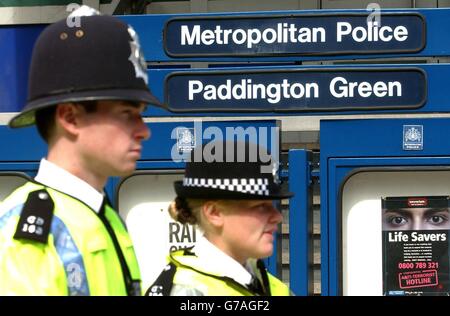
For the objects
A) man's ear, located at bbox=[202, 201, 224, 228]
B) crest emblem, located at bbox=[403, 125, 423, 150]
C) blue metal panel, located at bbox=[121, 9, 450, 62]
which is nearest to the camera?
man's ear, located at bbox=[202, 201, 224, 228]

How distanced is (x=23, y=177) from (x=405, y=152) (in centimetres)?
173

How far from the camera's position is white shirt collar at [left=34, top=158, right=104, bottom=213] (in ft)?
4.59

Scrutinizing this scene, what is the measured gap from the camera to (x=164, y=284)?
168 centimetres

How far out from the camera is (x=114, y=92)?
1.37 meters

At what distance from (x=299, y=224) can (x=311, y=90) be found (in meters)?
0.60

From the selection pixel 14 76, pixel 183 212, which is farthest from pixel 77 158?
pixel 14 76

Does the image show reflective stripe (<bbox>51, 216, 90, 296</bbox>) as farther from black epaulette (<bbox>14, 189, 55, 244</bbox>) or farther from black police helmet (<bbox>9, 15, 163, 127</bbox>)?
black police helmet (<bbox>9, 15, 163, 127</bbox>)

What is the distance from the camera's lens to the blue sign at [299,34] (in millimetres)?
4453

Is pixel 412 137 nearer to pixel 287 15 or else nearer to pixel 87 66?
pixel 287 15

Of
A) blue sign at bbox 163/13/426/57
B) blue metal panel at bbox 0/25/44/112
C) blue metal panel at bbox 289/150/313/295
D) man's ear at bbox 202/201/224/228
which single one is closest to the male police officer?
man's ear at bbox 202/201/224/228

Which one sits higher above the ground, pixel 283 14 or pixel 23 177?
pixel 283 14

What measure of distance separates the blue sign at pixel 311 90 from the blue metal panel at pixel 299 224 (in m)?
0.25
